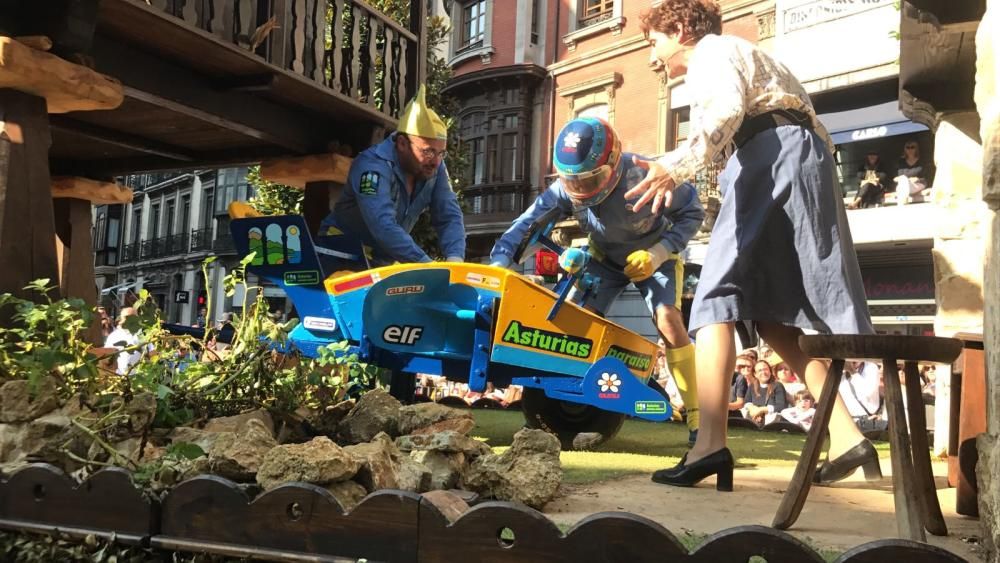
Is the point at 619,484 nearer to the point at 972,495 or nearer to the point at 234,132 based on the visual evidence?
the point at 972,495

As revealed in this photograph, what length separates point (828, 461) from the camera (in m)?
2.79

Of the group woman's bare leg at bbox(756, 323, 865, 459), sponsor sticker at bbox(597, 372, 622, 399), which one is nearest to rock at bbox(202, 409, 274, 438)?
woman's bare leg at bbox(756, 323, 865, 459)

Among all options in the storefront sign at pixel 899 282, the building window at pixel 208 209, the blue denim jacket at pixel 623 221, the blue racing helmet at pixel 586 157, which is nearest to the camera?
the blue racing helmet at pixel 586 157

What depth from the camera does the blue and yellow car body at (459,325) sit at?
3834mm

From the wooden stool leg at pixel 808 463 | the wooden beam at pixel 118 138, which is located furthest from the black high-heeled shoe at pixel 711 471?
the wooden beam at pixel 118 138

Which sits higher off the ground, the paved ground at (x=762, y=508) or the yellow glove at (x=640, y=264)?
the yellow glove at (x=640, y=264)

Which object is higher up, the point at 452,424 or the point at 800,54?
the point at 800,54

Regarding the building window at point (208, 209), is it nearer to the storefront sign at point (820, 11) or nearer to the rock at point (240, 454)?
the storefront sign at point (820, 11)

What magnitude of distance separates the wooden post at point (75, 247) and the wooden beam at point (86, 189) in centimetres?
8

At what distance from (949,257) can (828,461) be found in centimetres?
194

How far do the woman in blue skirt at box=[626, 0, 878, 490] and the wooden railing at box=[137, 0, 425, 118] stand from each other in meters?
3.20

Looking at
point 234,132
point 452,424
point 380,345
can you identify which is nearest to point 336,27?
point 234,132

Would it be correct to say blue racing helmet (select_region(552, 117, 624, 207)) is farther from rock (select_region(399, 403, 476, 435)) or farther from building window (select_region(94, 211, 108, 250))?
building window (select_region(94, 211, 108, 250))

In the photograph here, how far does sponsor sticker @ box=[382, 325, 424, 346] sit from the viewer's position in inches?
154
